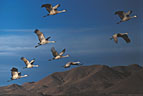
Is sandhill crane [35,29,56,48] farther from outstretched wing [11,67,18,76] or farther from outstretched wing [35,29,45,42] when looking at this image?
outstretched wing [11,67,18,76]

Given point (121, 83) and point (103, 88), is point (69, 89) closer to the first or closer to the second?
point (103, 88)

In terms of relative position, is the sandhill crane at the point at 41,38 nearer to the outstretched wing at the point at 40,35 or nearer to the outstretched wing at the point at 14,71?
the outstretched wing at the point at 40,35

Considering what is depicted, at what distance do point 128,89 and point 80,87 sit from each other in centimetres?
4803

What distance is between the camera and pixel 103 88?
173500 millimetres

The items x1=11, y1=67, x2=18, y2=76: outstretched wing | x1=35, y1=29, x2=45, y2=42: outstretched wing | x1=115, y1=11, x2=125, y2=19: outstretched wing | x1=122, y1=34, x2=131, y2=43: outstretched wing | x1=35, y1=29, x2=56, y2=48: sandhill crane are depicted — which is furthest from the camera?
x1=11, y1=67, x2=18, y2=76: outstretched wing

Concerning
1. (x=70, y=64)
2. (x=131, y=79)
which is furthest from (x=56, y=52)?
(x=131, y=79)

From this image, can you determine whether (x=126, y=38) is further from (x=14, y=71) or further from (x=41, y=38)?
(x=14, y=71)

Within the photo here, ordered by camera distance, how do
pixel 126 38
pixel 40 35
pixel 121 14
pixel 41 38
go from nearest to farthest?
1. pixel 126 38
2. pixel 121 14
3. pixel 40 35
4. pixel 41 38

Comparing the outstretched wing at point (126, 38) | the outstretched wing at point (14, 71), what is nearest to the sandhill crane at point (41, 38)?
the outstretched wing at point (14, 71)

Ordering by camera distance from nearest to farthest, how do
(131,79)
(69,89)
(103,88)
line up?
(131,79) → (103,88) → (69,89)

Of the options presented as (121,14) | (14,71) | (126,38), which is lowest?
(126,38)

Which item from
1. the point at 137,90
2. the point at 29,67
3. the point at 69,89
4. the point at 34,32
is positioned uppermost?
the point at 69,89

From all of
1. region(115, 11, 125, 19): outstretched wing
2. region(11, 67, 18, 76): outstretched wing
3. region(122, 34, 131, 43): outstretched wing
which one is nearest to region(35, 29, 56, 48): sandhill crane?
region(11, 67, 18, 76): outstretched wing

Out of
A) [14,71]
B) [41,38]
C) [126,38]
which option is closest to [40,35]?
[41,38]
